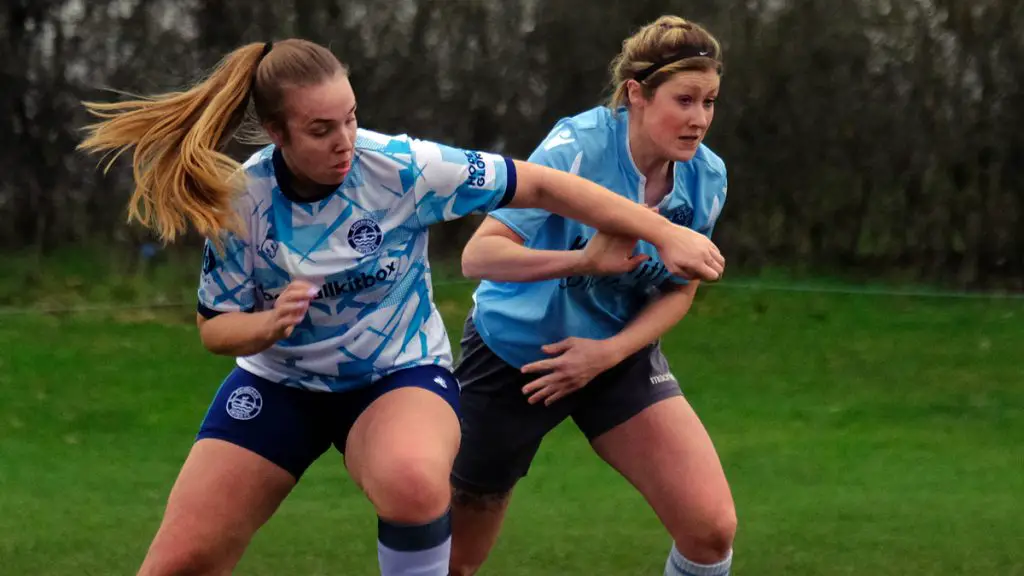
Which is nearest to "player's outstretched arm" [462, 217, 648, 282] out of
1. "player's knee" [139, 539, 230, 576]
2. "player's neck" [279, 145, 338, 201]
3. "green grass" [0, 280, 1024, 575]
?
"player's neck" [279, 145, 338, 201]

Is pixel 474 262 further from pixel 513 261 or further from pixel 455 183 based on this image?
pixel 455 183

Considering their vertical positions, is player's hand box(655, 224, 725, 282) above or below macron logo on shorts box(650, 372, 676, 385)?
above

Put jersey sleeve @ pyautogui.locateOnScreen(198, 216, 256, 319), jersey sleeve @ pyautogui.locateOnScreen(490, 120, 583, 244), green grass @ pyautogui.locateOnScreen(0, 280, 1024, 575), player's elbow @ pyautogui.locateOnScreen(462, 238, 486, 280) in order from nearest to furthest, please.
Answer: jersey sleeve @ pyautogui.locateOnScreen(198, 216, 256, 319) → player's elbow @ pyautogui.locateOnScreen(462, 238, 486, 280) → jersey sleeve @ pyautogui.locateOnScreen(490, 120, 583, 244) → green grass @ pyautogui.locateOnScreen(0, 280, 1024, 575)

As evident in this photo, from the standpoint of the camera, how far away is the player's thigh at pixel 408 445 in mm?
3781

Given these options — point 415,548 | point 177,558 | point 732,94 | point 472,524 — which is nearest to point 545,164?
point 472,524

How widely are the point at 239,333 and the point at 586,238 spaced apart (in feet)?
3.75

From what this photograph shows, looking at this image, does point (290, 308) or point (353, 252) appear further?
point (353, 252)

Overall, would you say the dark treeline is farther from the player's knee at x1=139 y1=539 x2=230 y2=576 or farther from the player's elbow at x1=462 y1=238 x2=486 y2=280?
the player's knee at x1=139 y1=539 x2=230 y2=576

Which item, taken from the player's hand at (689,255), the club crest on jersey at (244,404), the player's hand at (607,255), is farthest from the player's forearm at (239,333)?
the player's hand at (689,255)

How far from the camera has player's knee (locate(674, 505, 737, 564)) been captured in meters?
4.41

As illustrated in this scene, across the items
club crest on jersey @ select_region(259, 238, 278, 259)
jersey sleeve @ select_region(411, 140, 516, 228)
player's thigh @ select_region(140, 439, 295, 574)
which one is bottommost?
player's thigh @ select_region(140, 439, 295, 574)

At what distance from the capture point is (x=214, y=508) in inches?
152

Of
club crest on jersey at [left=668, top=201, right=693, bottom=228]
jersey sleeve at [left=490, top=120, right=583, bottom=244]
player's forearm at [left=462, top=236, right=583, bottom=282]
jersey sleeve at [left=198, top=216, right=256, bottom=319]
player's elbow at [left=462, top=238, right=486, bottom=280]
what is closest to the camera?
jersey sleeve at [left=198, top=216, right=256, bottom=319]

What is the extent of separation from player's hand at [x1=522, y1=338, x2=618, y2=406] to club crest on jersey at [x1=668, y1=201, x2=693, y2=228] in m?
0.41
